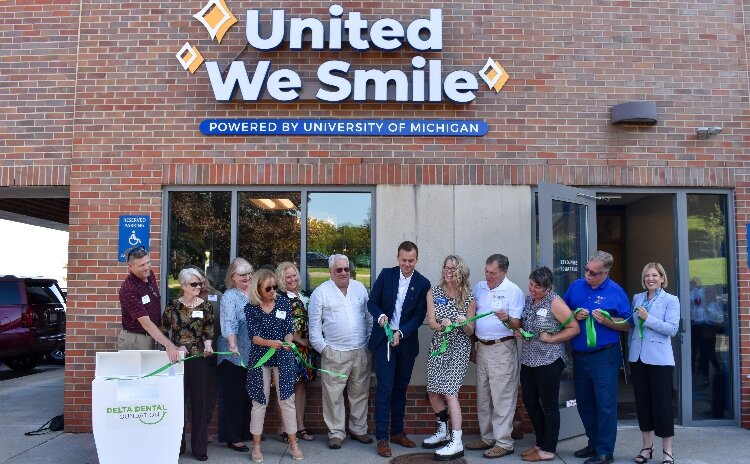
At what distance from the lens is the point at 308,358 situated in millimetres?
7012

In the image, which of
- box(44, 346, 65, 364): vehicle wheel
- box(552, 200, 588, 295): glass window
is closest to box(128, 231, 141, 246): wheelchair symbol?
box(552, 200, 588, 295): glass window

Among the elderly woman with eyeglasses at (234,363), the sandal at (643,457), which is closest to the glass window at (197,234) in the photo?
the elderly woman with eyeglasses at (234,363)

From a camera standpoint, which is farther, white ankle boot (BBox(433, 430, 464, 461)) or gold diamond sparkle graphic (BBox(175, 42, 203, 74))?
gold diamond sparkle graphic (BBox(175, 42, 203, 74))

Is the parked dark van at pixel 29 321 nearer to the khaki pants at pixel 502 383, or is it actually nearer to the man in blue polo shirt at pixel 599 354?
the khaki pants at pixel 502 383

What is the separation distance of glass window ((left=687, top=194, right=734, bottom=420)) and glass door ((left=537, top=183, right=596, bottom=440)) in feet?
4.27

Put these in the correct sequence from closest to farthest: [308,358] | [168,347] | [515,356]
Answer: [168,347]
[515,356]
[308,358]

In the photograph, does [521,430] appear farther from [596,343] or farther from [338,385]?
[338,385]

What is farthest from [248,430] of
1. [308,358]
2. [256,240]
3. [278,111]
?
[278,111]

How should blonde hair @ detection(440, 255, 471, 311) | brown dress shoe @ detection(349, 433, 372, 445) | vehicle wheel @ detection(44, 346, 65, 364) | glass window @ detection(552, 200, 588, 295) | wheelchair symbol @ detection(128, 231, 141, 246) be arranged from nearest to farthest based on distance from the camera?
blonde hair @ detection(440, 255, 471, 311) → brown dress shoe @ detection(349, 433, 372, 445) → glass window @ detection(552, 200, 588, 295) → wheelchair symbol @ detection(128, 231, 141, 246) → vehicle wheel @ detection(44, 346, 65, 364)

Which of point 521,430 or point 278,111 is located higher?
point 278,111

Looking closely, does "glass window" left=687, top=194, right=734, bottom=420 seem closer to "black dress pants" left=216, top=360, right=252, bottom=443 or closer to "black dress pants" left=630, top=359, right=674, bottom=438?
"black dress pants" left=630, top=359, right=674, bottom=438

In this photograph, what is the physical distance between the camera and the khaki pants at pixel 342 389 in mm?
6754

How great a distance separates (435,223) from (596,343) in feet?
6.94

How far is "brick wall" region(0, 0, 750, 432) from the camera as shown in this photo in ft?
24.6
